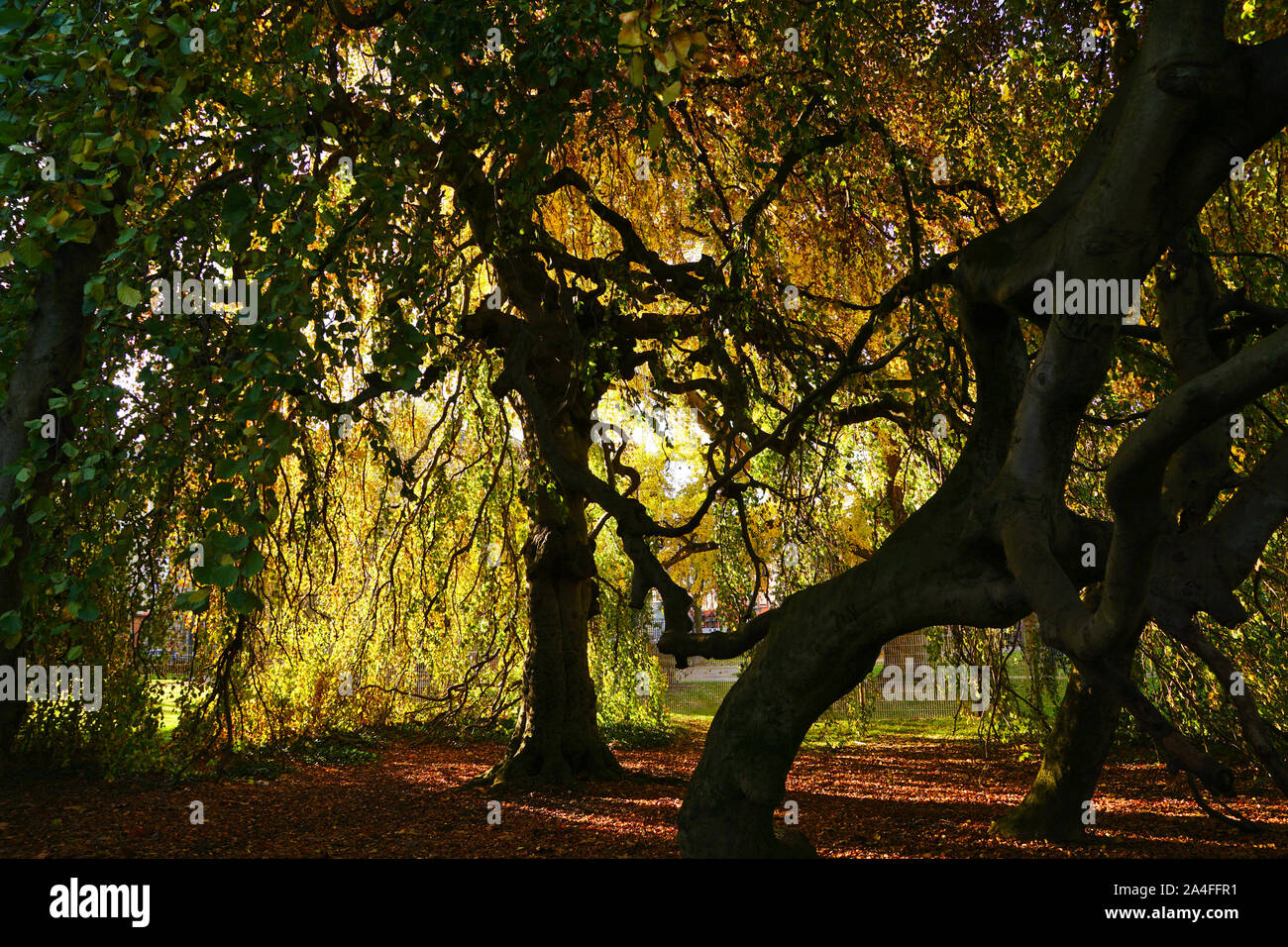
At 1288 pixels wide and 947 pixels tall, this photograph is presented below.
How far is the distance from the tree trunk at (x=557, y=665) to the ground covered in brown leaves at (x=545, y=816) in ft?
0.93

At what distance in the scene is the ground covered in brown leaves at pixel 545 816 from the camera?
536cm

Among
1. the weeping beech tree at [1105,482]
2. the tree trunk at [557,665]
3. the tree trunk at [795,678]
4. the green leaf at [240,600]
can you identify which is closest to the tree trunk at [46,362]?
the green leaf at [240,600]

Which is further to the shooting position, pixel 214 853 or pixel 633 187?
pixel 633 187

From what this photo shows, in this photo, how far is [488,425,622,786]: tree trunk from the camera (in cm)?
751

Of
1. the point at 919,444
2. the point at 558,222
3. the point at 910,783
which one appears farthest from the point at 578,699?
the point at 558,222

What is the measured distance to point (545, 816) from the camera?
251 inches

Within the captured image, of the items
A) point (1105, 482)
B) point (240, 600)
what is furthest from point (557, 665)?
point (240, 600)

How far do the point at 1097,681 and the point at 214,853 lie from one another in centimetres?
454

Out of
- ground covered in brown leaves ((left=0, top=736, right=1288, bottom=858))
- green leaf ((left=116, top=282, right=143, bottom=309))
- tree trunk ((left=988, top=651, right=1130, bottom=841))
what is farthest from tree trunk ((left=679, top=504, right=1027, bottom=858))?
green leaf ((left=116, top=282, right=143, bottom=309))

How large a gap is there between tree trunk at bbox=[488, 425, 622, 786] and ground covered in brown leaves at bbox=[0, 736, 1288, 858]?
0.28 meters

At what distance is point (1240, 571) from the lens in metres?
3.33

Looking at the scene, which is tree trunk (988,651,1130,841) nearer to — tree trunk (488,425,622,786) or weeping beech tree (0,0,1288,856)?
weeping beech tree (0,0,1288,856)

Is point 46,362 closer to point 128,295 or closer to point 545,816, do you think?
point 128,295
